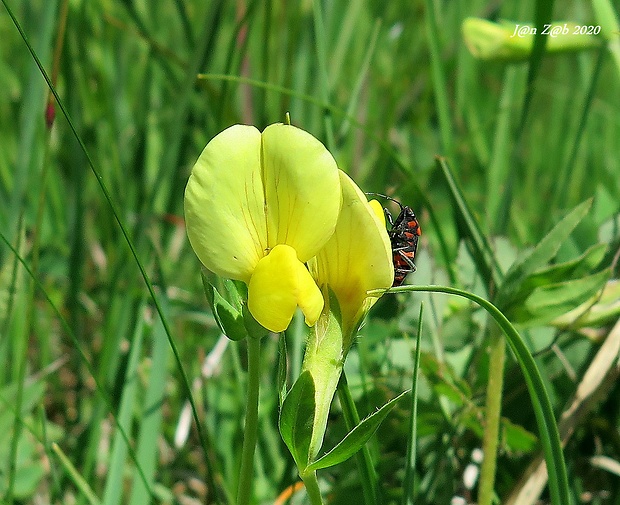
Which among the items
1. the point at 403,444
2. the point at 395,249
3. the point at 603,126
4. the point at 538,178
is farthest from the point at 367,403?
the point at 603,126

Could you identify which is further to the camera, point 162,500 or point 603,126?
point 603,126

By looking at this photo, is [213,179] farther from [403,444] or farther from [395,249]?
[403,444]

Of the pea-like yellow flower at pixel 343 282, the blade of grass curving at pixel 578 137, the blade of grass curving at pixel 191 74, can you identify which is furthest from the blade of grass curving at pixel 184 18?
the pea-like yellow flower at pixel 343 282

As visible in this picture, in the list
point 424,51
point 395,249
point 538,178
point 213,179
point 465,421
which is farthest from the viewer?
point 424,51

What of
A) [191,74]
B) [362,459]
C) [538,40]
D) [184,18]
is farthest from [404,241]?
[184,18]

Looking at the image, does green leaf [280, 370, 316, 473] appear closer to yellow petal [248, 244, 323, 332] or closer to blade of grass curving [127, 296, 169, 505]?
yellow petal [248, 244, 323, 332]

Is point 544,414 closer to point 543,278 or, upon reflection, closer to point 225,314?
point 543,278

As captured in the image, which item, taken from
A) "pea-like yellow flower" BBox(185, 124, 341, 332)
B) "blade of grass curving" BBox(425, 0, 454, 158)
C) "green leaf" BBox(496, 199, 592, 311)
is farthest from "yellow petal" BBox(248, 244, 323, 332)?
"blade of grass curving" BBox(425, 0, 454, 158)

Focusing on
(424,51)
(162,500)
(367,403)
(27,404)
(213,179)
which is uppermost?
(213,179)
